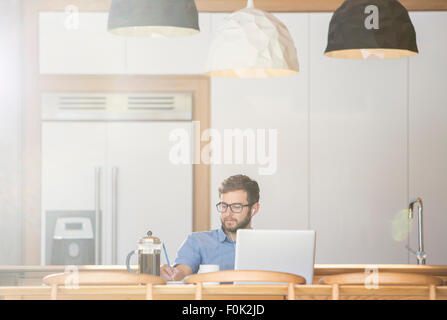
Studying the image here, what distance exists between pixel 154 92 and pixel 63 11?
0.78 m

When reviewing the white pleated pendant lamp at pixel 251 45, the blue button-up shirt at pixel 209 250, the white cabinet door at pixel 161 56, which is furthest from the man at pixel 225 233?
the white cabinet door at pixel 161 56

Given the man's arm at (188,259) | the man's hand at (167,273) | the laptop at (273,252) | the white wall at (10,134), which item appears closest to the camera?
A: the laptop at (273,252)

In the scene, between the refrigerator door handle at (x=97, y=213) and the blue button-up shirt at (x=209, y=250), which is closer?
the blue button-up shirt at (x=209, y=250)

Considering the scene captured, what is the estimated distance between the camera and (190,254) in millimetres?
3082

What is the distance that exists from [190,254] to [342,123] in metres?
1.62

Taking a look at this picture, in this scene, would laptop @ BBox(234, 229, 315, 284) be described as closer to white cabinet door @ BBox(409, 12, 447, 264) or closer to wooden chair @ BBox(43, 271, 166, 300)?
wooden chair @ BBox(43, 271, 166, 300)

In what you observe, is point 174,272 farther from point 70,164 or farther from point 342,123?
point 342,123

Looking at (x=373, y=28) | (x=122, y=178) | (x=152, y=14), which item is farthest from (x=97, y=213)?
(x=373, y=28)

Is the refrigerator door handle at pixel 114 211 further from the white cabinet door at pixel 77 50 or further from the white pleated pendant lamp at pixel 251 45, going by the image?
the white pleated pendant lamp at pixel 251 45

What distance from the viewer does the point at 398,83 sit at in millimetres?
4254

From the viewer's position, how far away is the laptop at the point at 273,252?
2.41 m

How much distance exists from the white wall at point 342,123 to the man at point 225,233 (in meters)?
1.15

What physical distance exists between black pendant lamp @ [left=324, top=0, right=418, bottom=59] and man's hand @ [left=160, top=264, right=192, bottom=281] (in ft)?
3.69
